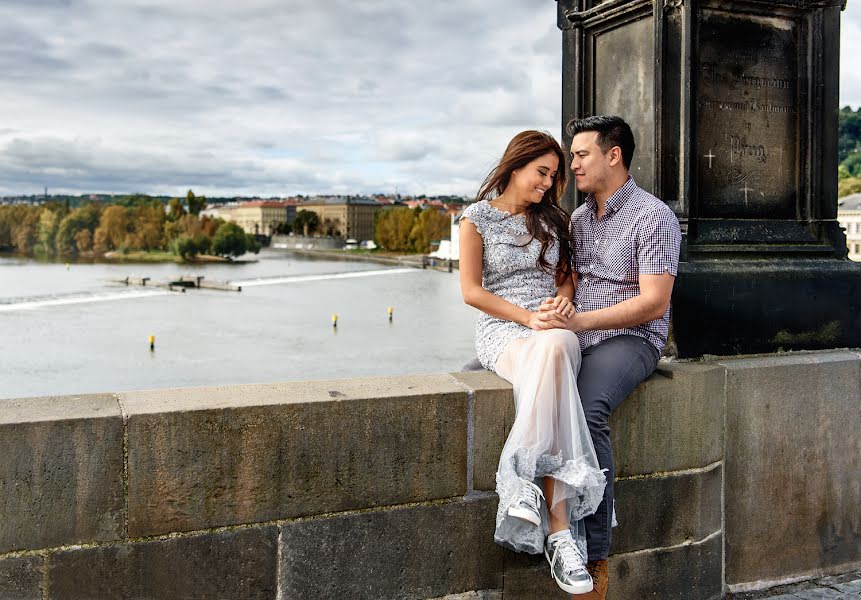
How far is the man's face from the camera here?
279cm

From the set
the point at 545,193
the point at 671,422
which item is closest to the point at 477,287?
the point at 545,193

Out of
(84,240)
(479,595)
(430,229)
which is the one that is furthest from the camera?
(84,240)

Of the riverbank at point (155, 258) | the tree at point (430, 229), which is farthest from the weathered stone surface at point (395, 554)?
the riverbank at point (155, 258)

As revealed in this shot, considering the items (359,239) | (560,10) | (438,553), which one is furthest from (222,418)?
(359,239)

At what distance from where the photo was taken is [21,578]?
2145 mm

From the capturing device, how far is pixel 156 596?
2.27 m

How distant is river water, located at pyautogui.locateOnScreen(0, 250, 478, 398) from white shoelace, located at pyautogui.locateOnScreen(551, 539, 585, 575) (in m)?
26.9

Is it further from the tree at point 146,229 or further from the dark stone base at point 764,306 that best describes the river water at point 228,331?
the dark stone base at point 764,306

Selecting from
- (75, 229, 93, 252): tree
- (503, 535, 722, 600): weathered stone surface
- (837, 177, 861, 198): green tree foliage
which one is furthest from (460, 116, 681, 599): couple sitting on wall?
(75, 229, 93, 252): tree

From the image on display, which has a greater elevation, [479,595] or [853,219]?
[853,219]

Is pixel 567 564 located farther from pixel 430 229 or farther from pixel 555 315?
pixel 430 229

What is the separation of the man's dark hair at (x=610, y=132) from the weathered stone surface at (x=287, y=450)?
0.88m

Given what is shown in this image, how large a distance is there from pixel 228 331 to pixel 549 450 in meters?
57.5

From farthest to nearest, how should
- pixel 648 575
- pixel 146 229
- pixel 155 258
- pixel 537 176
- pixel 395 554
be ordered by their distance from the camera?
1. pixel 146 229
2. pixel 155 258
3. pixel 648 575
4. pixel 537 176
5. pixel 395 554
